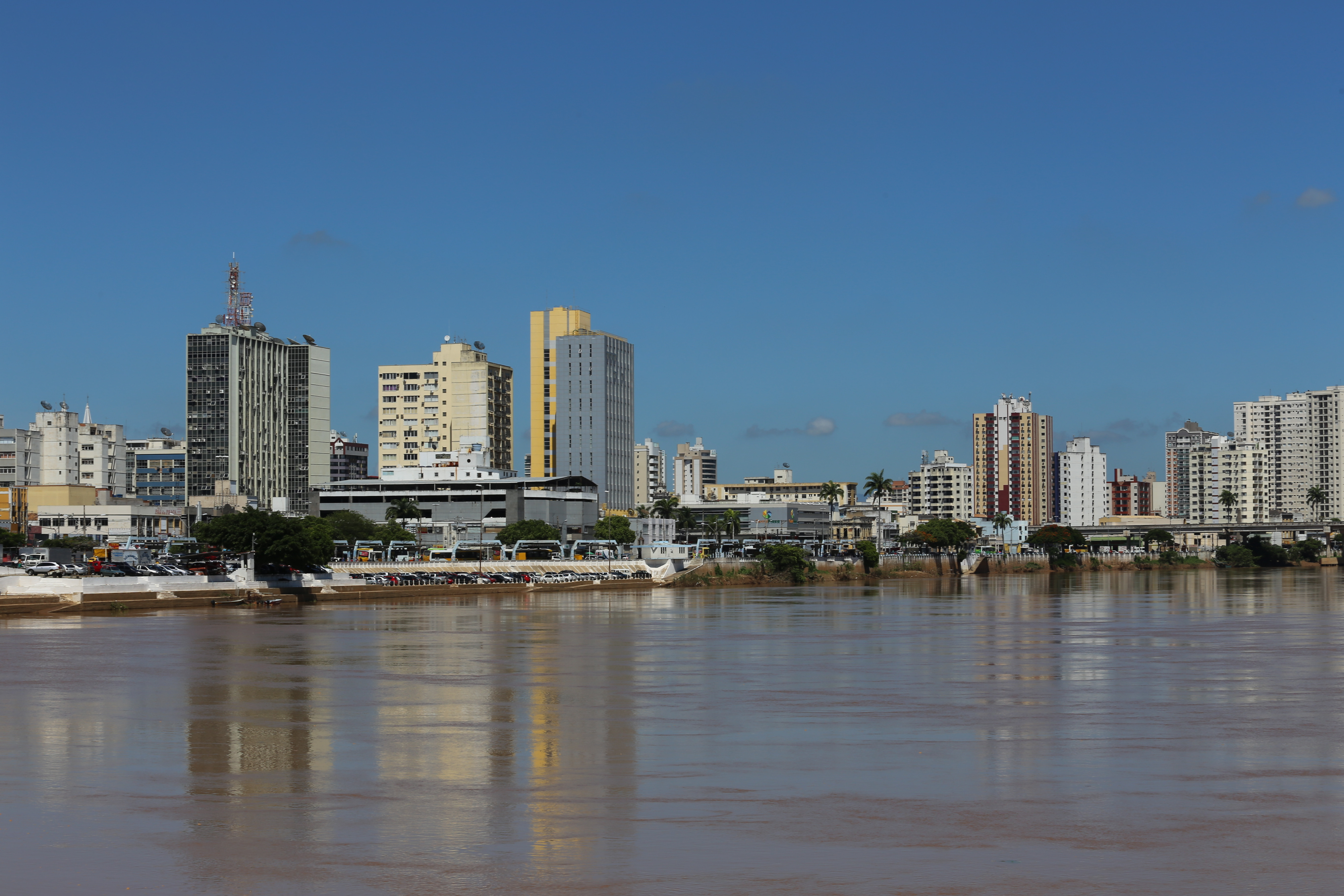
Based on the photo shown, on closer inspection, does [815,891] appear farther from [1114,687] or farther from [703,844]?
[1114,687]

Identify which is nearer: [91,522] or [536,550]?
[536,550]

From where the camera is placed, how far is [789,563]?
167 meters

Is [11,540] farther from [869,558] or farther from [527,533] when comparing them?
[869,558]

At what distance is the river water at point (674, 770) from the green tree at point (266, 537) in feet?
161

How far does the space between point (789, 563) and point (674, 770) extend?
144028mm

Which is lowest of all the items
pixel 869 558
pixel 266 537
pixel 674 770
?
pixel 869 558

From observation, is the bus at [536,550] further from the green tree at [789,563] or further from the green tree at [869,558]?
the green tree at [869,558]

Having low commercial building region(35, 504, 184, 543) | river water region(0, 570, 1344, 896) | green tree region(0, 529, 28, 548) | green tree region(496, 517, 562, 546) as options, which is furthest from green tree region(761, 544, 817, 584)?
river water region(0, 570, 1344, 896)

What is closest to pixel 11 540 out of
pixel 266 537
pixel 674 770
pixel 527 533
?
pixel 266 537

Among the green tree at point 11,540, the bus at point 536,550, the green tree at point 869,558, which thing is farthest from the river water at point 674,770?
the green tree at point 869,558

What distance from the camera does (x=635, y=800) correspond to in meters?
21.3

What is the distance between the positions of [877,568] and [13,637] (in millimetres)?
137417

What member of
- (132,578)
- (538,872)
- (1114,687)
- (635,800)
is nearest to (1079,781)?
(635,800)

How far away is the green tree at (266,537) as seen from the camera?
103 meters
